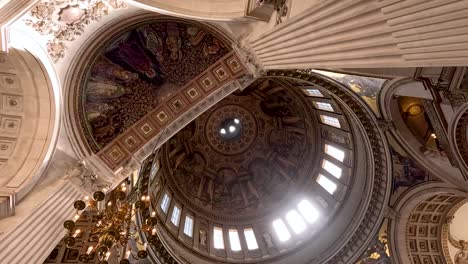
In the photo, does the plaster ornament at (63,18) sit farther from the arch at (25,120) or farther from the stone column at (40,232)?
the stone column at (40,232)

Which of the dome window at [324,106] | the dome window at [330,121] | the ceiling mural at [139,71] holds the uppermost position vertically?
the ceiling mural at [139,71]

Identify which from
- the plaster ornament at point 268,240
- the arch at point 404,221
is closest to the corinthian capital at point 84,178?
the plaster ornament at point 268,240

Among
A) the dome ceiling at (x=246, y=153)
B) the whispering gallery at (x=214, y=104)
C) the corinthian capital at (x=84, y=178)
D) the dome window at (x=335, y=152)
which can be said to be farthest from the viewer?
the dome ceiling at (x=246, y=153)

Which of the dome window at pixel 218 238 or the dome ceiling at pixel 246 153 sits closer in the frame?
the dome window at pixel 218 238

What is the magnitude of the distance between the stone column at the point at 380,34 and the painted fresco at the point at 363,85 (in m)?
5.62

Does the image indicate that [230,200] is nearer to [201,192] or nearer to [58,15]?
[201,192]

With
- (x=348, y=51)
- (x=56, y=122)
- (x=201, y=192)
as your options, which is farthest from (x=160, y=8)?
(x=201, y=192)

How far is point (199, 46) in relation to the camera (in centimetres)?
1047

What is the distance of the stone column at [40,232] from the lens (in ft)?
20.0

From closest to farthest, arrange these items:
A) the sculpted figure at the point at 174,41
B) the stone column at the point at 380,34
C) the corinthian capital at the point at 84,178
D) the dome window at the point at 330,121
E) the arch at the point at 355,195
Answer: the stone column at the point at 380,34
the corinthian capital at the point at 84,178
the sculpted figure at the point at 174,41
the arch at the point at 355,195
the dome window at the point at 330,121

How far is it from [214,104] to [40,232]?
6.85 m

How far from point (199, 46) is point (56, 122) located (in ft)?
15.7

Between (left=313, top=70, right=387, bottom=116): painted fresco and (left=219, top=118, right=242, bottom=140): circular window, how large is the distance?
31.5 feet

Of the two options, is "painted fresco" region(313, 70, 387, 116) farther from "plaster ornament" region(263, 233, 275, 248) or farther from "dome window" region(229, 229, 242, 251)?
"dome window" region(229, 229, 242, 251)
